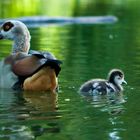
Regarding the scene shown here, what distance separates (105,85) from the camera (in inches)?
475

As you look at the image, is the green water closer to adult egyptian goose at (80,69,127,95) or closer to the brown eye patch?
Result: adult egyptian goose at (80,69,127,95)

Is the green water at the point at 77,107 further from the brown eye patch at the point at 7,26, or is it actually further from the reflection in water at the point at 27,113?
the brown eye patch at the point at 7,26

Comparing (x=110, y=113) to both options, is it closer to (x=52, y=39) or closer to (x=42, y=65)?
(x=42, y=65)

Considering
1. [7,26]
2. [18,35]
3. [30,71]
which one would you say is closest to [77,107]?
[30,71]

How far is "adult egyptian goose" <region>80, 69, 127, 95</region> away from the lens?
11977 millimetres

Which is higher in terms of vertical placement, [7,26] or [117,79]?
[7,26]

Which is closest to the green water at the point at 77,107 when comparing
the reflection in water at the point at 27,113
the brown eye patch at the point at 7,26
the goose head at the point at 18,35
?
the reflection in water at the point at 27,113

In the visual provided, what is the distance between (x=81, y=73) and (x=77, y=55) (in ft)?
13.1

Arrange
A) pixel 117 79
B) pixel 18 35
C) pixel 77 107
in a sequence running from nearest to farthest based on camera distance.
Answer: pixel 77 107, pixel 117 79, pixel 18 35

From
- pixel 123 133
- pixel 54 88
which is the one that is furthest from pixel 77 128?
pixel 54 88

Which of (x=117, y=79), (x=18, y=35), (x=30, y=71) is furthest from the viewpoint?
(x=18, y=35)

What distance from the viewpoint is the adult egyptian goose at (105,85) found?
39.3ft

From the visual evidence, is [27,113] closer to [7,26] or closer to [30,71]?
[30,71]

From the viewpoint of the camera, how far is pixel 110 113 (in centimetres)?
991
